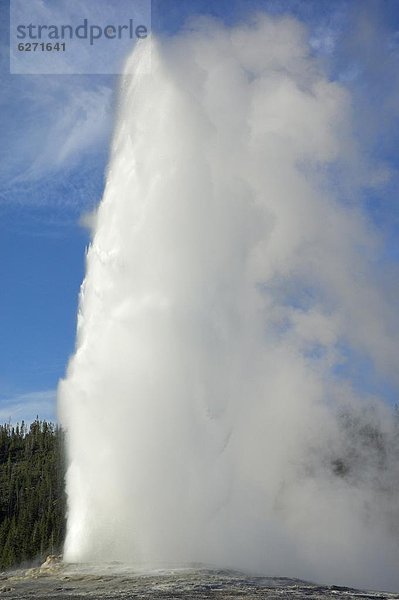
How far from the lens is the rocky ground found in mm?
12514

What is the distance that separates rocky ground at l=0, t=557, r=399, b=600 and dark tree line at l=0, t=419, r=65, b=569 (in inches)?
1018

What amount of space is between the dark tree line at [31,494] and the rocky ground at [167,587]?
25851 millimetres

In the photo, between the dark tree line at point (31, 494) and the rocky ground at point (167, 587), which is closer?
the rocky ground at point (167, 587)

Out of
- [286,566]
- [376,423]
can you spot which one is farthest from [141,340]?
[376,423]

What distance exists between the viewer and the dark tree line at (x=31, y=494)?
58.5 metres

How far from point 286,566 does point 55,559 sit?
7838 millimetres

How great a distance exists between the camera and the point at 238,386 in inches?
1005

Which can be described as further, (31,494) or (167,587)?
(31,494)

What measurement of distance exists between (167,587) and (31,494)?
73453 millimetres

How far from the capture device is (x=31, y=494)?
80562 millimetres

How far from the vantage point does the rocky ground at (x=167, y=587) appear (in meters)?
12.5

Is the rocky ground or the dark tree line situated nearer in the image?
the rocky ground

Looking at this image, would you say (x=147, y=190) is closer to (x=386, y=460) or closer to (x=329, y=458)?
(x=329, y=458)

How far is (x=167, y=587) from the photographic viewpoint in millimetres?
13195
